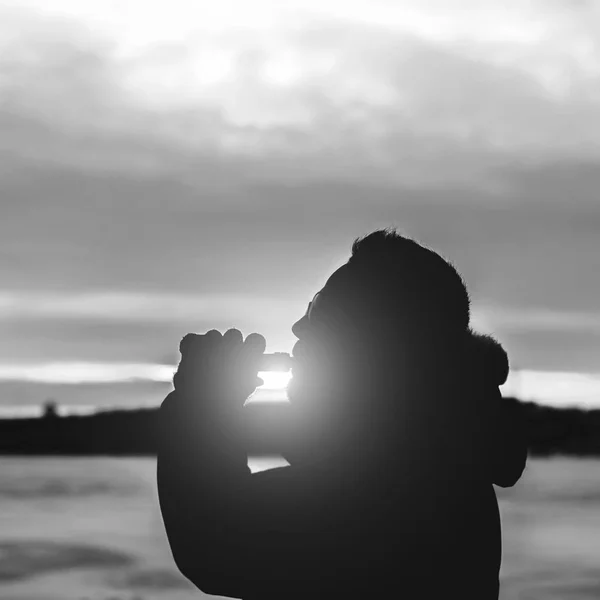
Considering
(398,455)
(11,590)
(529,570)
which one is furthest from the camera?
(529,570)

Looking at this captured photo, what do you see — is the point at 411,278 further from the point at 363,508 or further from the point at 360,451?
the point at 363,508

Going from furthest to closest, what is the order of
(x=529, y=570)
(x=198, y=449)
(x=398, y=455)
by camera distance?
(x=529, y=570), (x=398, y=455), (x=198, y=449)

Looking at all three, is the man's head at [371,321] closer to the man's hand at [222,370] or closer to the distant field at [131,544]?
the man's hand at [222,370]

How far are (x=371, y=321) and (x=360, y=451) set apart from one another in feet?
1.14

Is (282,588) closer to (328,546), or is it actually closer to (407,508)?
(328,546)

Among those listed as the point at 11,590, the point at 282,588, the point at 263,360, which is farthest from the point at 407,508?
the point at 11,590

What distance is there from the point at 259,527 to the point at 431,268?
83cm

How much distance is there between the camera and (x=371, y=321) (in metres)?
2.78

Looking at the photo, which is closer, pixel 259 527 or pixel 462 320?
pixel 259 527

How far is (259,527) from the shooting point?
268 cm

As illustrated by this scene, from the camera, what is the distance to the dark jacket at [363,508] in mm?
2619

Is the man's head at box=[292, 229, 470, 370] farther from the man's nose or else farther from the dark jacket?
the dark jacket

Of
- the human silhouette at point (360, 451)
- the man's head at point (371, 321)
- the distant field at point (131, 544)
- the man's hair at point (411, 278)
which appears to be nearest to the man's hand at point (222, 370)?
the human silhouette at point (360, 451)

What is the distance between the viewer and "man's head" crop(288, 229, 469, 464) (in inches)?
108
